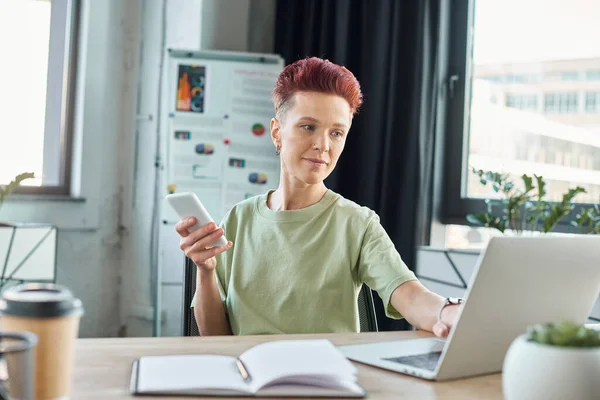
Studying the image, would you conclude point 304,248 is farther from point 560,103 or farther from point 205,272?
point 560,103

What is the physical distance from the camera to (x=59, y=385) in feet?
2.84

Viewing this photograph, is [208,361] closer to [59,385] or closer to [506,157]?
[59,385]

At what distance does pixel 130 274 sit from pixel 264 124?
3.64 ft

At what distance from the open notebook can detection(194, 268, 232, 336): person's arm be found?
480mm

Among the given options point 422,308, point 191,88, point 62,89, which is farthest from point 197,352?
point 62,89

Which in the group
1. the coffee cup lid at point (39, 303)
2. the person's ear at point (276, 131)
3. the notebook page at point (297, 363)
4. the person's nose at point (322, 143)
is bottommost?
the notebook page at point (297, 363)

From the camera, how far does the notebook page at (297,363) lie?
1.00 metres

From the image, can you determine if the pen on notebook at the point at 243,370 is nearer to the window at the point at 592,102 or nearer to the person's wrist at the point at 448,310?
the person's wrist at the point at 448,310

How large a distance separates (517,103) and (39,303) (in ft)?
8.95

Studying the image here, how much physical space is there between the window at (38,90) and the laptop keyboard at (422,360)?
2.94 metres

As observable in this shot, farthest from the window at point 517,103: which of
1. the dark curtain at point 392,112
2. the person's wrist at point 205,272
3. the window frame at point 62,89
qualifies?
the window frame at point 62,89

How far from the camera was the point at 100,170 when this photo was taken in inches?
149

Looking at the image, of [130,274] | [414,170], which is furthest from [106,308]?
[414,170]

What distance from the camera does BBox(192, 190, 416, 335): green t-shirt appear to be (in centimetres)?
163
